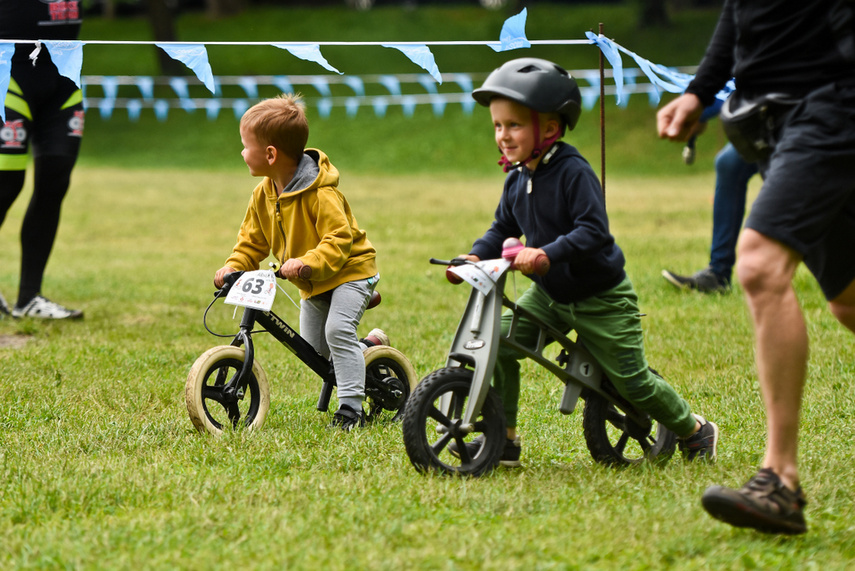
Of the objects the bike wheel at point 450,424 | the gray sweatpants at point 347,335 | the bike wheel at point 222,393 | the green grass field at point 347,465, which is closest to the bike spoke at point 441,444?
the bike wheel at point 450,424

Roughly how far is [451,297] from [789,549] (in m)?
5.90

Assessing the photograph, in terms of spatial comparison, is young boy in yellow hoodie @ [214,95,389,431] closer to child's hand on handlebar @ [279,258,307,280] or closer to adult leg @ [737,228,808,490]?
child's hand on handlebar @ [279,258,307,280]

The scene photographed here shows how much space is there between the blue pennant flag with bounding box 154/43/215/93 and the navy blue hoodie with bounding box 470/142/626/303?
2.15m

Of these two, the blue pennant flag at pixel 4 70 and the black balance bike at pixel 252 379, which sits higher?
the blue pennant flag at pixel 4 70

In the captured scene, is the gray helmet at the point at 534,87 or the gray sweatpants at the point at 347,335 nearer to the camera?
the gray helmet at the point at 534,87

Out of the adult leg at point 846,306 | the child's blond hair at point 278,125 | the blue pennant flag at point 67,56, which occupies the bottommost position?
the adult leg at point 846,306

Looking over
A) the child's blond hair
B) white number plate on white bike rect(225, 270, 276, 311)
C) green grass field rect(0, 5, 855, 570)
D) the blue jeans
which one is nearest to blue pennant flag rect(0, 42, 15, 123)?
green grass field rect(0, 5, 855, 570)

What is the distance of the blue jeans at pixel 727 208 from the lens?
830 cm

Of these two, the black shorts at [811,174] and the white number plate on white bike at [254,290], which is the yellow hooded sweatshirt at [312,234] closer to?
the white number plate on white bike at [254,290]

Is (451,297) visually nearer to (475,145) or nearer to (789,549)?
(789,549)

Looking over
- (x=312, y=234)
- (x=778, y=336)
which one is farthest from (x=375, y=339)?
(x=778, y=336)

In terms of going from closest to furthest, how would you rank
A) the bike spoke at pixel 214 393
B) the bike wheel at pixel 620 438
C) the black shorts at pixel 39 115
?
1. the bike wheel at pixel 620 438
2. the bike spoke at pixel 214 393
3. the black shorts at pixel 39 115

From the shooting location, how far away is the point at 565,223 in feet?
12.2

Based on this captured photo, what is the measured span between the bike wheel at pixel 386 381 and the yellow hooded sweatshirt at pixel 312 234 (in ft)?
1.36
